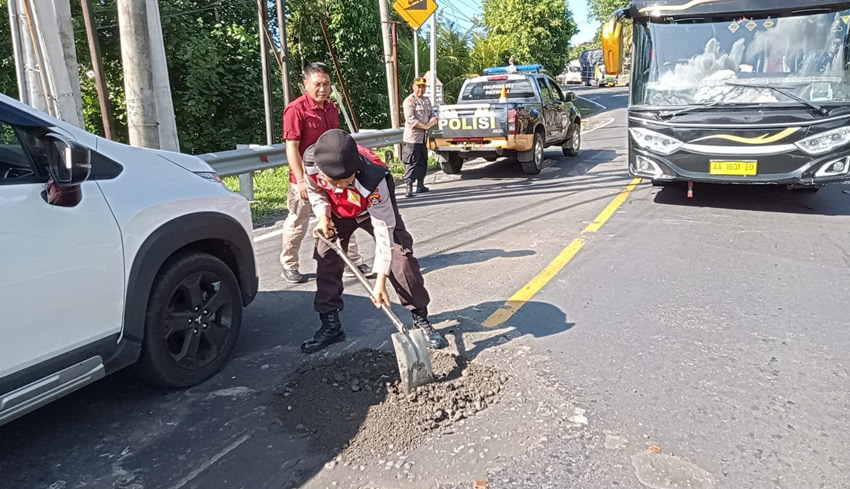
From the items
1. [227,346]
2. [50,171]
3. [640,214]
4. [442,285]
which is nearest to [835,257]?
[640,214]

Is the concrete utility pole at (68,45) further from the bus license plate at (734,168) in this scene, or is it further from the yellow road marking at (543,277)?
the bus license plate at (734,168)

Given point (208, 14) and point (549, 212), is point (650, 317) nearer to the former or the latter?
point (549, 212)

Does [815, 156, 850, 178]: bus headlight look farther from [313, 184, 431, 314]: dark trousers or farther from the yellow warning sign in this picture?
the yellow warning sign

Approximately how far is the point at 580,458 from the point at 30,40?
6.66m

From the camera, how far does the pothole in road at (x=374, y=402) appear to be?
2.93m

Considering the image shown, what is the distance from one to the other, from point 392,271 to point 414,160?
5.68 metres

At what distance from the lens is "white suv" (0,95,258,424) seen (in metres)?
2.52

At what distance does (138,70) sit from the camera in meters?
6.29

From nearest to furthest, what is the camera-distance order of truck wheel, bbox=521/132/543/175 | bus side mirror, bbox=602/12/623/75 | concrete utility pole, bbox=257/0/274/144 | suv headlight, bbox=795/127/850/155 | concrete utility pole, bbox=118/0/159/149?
concrete utility pole, bbox=118/0/159/149 < suv headlight, bbox=795/127/850/155 < bus side mirror, bbox=602/12/623/75 < truck wheel, bbox=521/132/543/175 < concrete utility pole, bbox=257/0/274/144

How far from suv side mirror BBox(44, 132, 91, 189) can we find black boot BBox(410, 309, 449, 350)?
2025 millimetres

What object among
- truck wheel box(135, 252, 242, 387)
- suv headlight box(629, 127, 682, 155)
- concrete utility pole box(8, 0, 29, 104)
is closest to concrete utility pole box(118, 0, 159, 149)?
concrete utility pole box(8, 0, 29, 104)

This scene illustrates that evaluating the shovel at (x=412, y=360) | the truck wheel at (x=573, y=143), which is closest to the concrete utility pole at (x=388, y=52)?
the truck wheel at (x=573, y=143)

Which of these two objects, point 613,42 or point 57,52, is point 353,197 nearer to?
point 57,52

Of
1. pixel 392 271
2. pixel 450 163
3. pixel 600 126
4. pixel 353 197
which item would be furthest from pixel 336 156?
pixel 600 126
